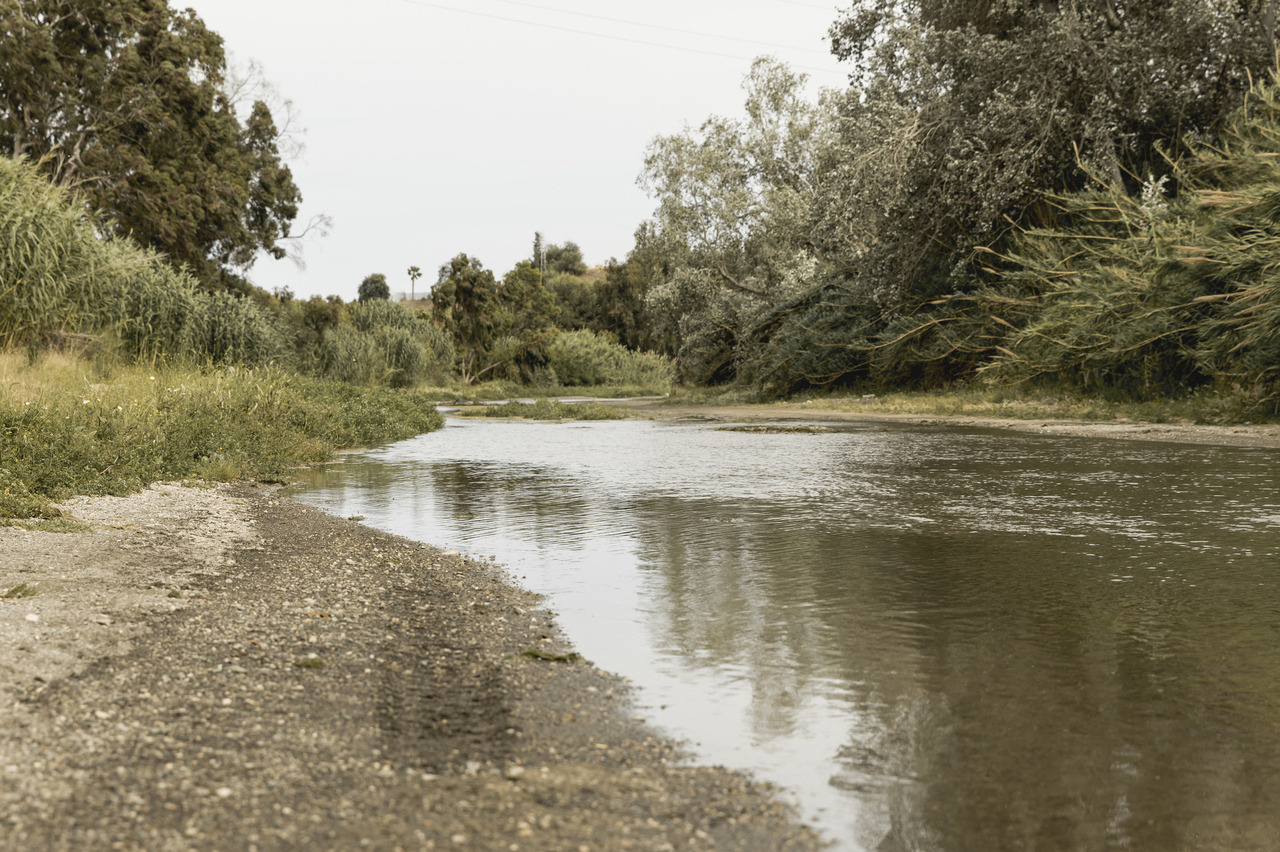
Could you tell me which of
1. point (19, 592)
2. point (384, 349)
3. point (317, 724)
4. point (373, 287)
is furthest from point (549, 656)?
point (373, 287)

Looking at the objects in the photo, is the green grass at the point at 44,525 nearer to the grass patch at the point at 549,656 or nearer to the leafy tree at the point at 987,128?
the grass patch at the point at 549,656

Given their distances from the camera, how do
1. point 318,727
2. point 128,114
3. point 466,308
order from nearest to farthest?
1. point 318,727
2. point 128,114
3. point 466,308

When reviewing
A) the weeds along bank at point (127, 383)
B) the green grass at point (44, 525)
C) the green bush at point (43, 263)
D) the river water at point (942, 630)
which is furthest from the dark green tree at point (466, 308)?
the green grass at point (44, 525)

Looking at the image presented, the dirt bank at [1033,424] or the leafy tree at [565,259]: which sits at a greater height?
the leafy tree at [565,259]

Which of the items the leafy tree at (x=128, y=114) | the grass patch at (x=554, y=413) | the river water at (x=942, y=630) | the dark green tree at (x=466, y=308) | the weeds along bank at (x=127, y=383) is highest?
the leafy tree at (x=128, y=114)

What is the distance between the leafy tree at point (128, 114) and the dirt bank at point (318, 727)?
3284 centimetres

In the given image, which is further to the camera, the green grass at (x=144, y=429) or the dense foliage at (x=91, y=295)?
the dense foliage at (x=91, y=295)

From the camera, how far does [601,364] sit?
61406 mm

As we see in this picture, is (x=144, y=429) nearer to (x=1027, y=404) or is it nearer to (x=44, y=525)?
(x=44, y=525)

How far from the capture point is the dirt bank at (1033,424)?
1661 cm

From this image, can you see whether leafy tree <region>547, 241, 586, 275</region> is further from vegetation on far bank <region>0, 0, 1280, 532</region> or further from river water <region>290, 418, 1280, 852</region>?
river water <region>290, 418, 1280, 852</region>

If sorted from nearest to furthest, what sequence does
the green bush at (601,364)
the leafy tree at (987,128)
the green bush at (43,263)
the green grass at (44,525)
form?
the green grass at (44,525) < the green bush at (43,263) < the leafy tree at (987,128) < the green bush at (601,364)

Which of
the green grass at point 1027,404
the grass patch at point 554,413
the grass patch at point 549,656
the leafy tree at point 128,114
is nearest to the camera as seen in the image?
the grass patch at point 549,656

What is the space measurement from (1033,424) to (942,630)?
680 inches
